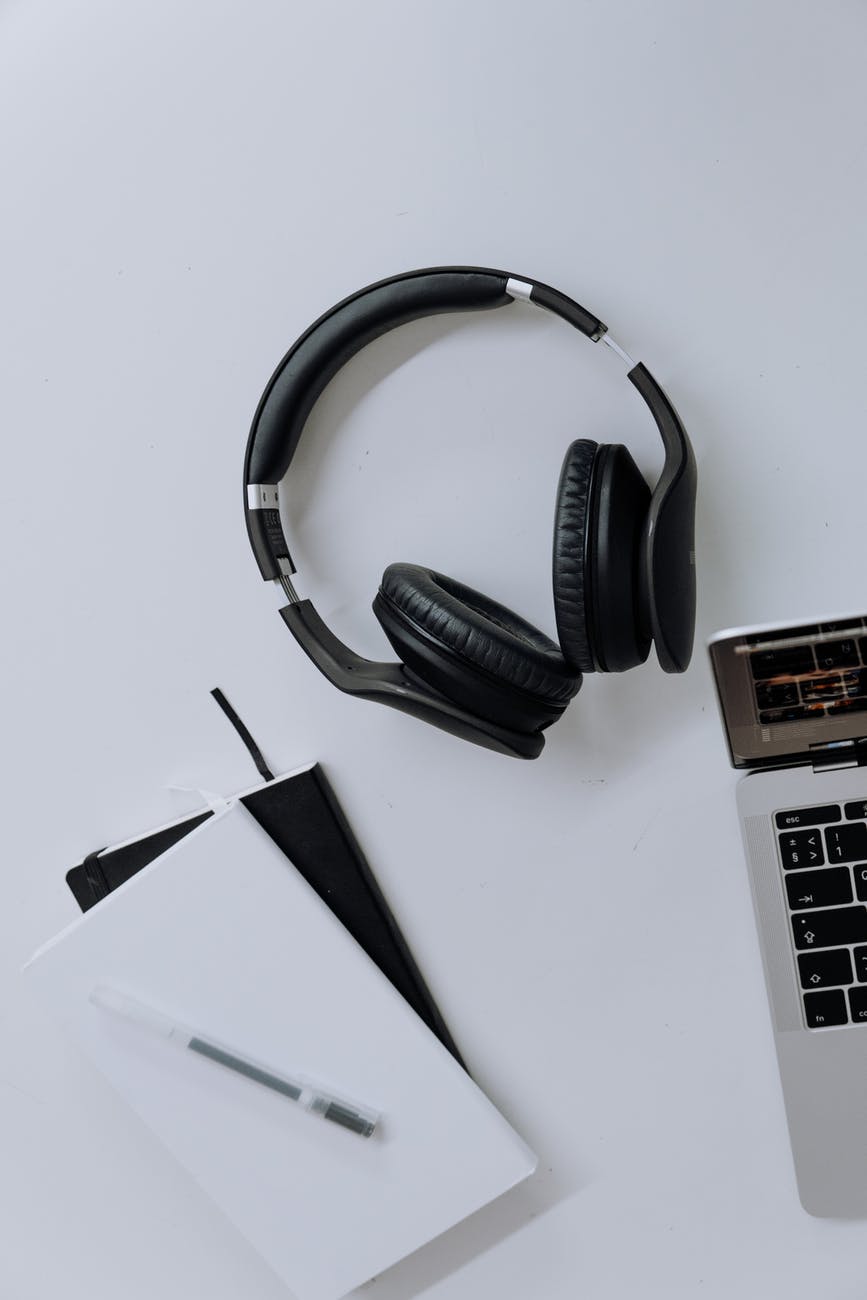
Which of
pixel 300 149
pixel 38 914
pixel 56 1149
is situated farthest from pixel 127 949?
pixel 300 149

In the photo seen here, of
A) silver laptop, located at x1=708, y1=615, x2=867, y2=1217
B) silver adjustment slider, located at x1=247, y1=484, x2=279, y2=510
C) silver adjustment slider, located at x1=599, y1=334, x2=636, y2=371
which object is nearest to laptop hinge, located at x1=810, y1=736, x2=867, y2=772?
silver laptop, located at x1=708, y1=615, x2=867, y2=1217

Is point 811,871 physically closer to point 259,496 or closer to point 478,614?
point 478,614

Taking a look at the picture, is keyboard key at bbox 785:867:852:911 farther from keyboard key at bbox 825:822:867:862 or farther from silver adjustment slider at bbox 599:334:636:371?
silver adjustment slider at bbox 599:334:636:371

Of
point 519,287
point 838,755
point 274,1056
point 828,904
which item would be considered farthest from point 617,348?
point 274,1056

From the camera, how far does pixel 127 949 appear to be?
0.80m

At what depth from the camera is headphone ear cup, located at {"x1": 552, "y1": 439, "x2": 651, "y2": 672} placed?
65cm

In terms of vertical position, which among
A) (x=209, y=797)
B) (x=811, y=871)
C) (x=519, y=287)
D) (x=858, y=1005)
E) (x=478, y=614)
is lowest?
(x=858, y=1005)

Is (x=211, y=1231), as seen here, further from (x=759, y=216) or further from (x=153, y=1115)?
(x=759, y=216)

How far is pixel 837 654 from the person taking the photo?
0.68 m

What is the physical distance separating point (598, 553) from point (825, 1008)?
1.31 ft

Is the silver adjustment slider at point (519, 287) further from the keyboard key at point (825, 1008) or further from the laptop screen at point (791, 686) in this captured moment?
the keyboard key at point (825, 1008)

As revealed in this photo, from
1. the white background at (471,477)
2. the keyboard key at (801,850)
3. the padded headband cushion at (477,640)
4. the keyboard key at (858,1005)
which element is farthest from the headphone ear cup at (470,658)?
the keyboard key at (858,1005)

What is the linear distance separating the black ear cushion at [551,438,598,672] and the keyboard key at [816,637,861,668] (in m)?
0.17

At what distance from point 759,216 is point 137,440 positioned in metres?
0.53
